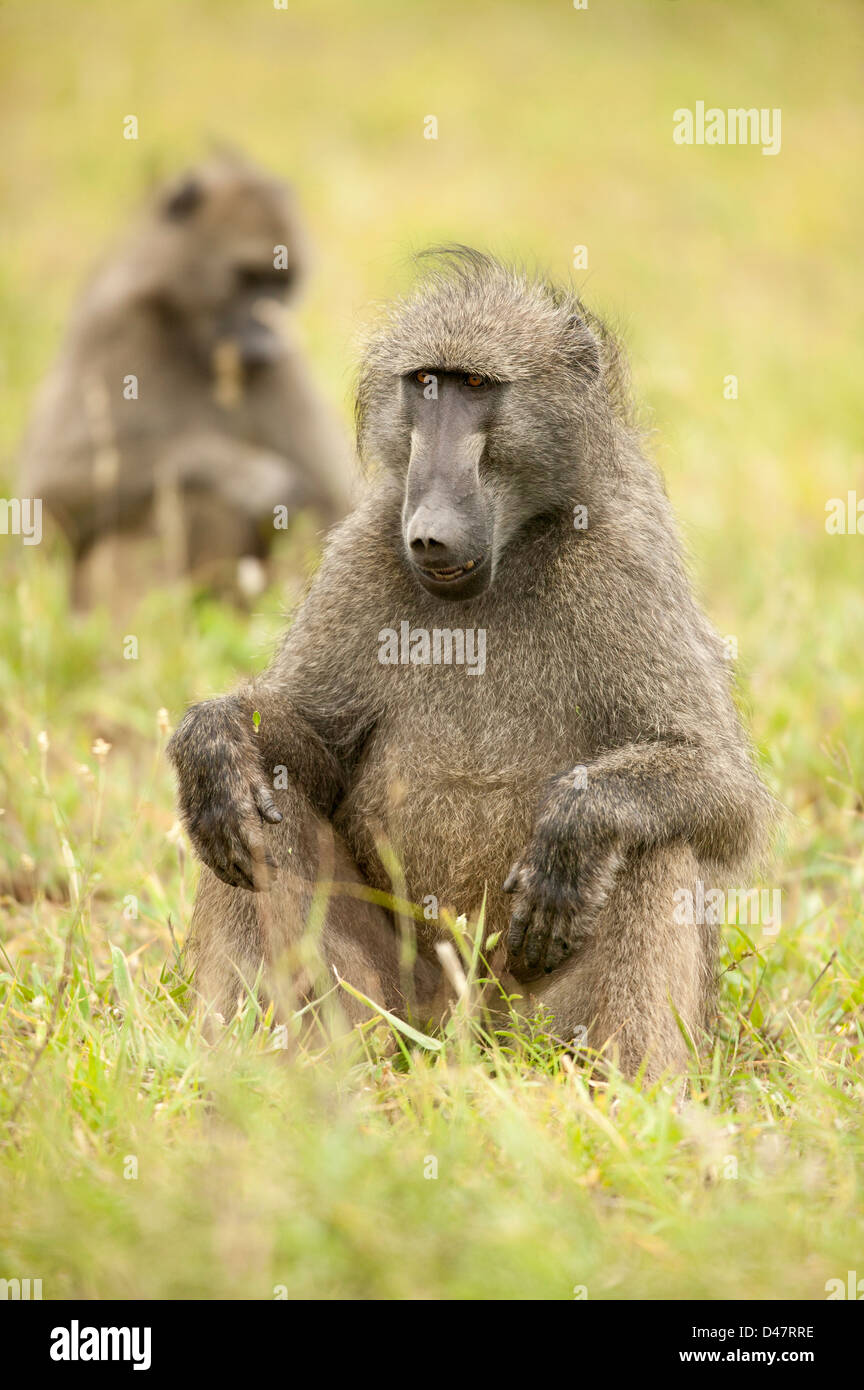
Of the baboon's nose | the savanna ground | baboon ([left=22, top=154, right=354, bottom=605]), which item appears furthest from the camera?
baboon ([left=22, top=154, right=354, bottom=605])

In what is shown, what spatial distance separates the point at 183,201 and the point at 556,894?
531 centimetres

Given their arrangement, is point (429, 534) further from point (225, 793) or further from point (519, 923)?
point (519, 923)

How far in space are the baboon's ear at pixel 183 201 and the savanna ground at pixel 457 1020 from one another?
44.9 inches

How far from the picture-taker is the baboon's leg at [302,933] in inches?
124

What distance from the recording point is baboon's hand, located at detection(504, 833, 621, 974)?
3010mm

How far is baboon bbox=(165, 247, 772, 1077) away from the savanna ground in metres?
0.23

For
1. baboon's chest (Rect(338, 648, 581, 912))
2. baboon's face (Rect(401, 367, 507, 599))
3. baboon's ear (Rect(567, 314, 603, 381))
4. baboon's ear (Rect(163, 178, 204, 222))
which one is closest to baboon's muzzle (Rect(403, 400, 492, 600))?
baboon's face (Rect(401, 367, 507, 599))

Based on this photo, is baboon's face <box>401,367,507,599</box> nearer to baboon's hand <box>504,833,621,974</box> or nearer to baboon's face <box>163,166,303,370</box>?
baboon's hand <box>504,833,621,974</box>

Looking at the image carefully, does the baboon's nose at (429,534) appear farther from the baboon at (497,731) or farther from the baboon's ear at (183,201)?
the baboon's ear at (183,201)

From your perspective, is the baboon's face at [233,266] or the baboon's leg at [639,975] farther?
the baboon's face at [233,266]

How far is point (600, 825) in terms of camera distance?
2975 mm

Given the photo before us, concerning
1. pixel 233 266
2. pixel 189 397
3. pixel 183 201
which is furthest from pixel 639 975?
pixel 183 201

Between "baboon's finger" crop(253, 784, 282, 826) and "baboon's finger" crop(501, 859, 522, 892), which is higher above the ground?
"baboon's finger" crop(253, 784, 282, 826)

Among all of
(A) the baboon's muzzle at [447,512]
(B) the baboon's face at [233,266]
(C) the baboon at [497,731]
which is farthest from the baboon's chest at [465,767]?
(B) the baboon's face at [233,266]
